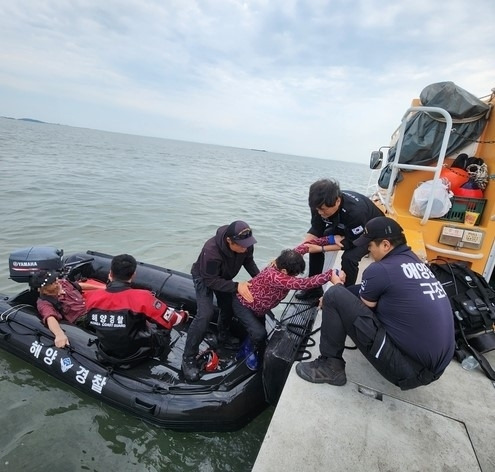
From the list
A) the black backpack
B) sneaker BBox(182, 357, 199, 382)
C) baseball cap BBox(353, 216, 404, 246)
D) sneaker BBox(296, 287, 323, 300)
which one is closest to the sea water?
sneaker BBox(182, 357, 199, 382)

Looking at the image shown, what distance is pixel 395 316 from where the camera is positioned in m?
2.11

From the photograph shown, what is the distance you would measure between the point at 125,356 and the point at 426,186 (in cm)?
358

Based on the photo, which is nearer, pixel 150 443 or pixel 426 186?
pixel 150 443

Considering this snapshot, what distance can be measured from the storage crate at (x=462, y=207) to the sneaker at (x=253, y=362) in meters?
2.67

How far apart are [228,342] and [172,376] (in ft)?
2.35

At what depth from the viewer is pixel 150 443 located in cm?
283

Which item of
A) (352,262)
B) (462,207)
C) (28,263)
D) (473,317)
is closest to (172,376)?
(352,262)

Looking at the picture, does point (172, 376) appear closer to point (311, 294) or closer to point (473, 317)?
point (311, 294)

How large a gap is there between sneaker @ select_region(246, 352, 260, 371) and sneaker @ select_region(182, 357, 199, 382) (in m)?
0.47

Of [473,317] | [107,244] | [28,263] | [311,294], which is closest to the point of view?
[473,317]

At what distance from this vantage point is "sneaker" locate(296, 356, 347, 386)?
2.31 m

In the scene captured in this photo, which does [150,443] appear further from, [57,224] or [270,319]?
[57,224]

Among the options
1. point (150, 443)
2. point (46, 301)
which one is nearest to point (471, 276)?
point (150, 443)

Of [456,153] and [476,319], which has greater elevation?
[456,153]
